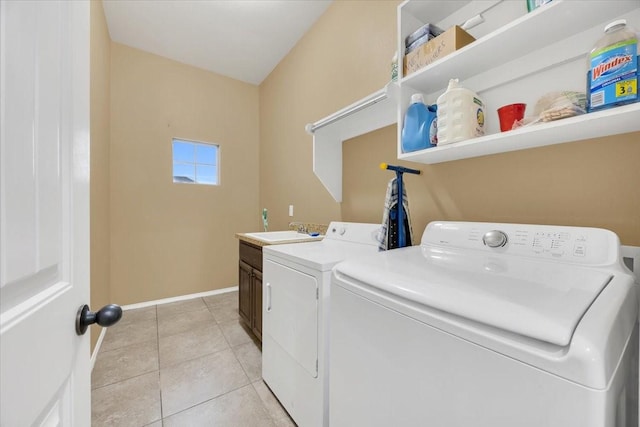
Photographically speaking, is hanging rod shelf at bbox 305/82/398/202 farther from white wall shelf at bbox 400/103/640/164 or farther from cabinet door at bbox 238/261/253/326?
cabinet door at bbox 238/261/253/326

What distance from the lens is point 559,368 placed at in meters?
0.45

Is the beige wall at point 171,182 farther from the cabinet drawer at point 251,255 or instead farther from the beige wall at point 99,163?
the cabinet drawer at point 251,255

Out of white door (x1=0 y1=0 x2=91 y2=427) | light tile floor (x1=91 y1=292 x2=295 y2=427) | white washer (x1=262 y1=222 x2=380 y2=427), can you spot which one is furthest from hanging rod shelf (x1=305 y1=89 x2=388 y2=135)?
light tile floor (x1=91 y1=292 x2=295 y2=427)

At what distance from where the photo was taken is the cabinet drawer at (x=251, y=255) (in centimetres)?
196

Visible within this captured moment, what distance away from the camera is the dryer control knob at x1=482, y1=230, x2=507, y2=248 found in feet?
3.17

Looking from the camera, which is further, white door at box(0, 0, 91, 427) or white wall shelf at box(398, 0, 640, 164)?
white wall shelf at box(398, 0, 640, 164)

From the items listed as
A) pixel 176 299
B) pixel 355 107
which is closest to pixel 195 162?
pixel 176 299

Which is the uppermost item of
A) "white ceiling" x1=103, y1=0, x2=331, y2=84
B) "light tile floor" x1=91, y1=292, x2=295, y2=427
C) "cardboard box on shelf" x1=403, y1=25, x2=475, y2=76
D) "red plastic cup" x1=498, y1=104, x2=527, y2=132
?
"white ceiling" x1=103, y1=0, x2=331, y2=84

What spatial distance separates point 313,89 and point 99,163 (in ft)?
6.70

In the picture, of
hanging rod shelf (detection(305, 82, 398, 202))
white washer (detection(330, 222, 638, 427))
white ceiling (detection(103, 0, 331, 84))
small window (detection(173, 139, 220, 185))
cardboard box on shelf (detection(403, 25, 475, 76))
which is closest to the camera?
white washer (detection(330, 222, 638, 427))

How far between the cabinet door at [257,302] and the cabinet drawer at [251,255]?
67 mm

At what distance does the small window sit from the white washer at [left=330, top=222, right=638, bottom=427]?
10.1ft

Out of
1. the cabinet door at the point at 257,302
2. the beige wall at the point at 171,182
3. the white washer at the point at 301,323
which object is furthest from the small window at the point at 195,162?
the white washer at the point at 301,323

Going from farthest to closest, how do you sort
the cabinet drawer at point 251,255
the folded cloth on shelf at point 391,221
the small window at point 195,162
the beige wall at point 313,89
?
the small window at point 195,162 → the cabinet drawer at point 251,255 → the beige wall at point 313,89 → the folded cloth on shelf at point 391,221
